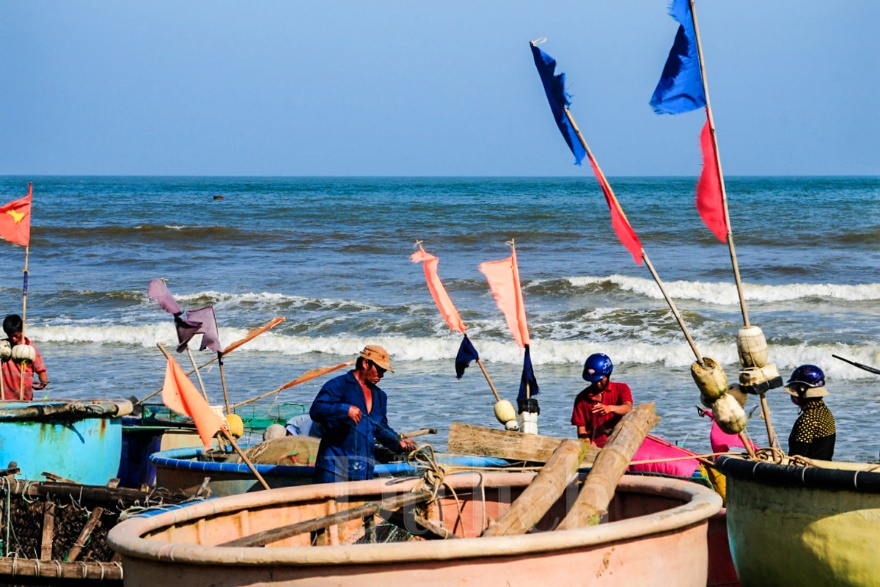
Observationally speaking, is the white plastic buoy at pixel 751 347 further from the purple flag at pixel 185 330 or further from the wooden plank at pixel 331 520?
the purple flag at pixel 185 330

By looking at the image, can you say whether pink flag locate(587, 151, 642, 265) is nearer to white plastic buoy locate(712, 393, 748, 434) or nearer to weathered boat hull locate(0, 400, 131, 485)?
white plastic buoy locate(712, 393, 748, 434)

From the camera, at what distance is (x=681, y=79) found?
642 cm

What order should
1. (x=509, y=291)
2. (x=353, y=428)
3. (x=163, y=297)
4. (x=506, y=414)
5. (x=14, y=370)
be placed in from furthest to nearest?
(x=14, y=370) → (x=509, y=291) → (x=163, y=297) → (x=506, y=414) → (x=353, y=428)

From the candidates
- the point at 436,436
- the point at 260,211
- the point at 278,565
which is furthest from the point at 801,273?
the point at 260,211

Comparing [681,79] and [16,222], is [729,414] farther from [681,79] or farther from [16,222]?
[16,222]

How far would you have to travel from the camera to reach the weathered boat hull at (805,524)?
560cm

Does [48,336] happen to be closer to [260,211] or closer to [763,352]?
[763,352]

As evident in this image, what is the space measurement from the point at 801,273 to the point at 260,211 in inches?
1361

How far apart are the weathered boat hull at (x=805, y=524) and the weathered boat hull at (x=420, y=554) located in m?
0.40

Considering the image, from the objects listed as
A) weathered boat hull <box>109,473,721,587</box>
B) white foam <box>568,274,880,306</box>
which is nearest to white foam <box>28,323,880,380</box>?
white foam <box>568,274,880,306</box>

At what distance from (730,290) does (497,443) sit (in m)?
21.2

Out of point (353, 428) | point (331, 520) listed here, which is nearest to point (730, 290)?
point (353, 428)

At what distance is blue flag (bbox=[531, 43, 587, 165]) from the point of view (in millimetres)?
6664

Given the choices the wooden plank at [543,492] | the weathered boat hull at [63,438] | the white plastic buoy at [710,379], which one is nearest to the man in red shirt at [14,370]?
the weathered boat hull at [63,438]
